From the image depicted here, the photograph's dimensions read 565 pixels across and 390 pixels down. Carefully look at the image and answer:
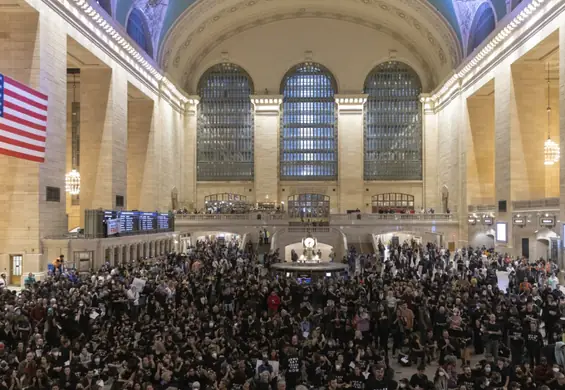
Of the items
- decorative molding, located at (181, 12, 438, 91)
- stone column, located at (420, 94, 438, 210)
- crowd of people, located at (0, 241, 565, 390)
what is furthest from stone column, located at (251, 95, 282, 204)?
crowd of people, located at (0, 241, 565, 390)

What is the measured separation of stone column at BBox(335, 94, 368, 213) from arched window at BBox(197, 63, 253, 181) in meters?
7.69

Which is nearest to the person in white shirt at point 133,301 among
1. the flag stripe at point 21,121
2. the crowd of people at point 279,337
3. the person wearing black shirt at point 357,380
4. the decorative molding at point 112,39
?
the crowd of people at point 279,337

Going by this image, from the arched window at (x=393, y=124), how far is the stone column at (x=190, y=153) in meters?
14.4

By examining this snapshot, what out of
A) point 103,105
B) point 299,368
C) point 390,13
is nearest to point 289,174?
point 390,13

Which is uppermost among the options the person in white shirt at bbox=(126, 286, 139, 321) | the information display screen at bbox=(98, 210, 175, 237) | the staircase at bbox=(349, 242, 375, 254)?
the information display screen at bbox=(98, 210, 175, 237)

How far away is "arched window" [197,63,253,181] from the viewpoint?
47281 mm

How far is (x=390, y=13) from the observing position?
4197 centimetres

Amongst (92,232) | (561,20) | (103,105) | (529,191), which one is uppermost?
(561,20)

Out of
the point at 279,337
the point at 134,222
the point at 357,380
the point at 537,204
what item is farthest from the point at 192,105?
the point at 357,380

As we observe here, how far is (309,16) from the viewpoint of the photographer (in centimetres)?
4619

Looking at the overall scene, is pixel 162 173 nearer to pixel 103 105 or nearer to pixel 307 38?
pixel 103 105

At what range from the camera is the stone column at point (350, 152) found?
152ft

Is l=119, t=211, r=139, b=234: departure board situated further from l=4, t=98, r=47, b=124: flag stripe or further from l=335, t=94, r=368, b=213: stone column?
l=335, t=94, r=368, b=213: stone column

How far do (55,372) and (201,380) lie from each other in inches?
95.8
